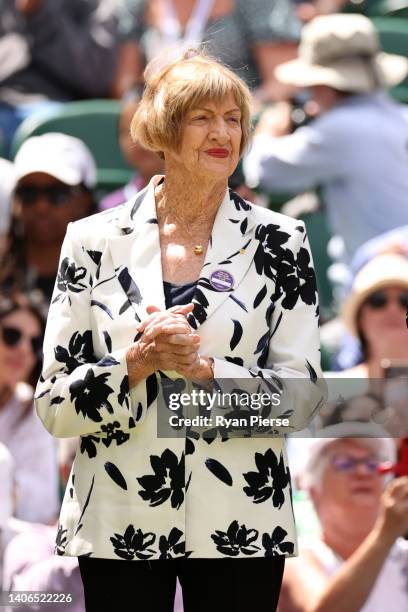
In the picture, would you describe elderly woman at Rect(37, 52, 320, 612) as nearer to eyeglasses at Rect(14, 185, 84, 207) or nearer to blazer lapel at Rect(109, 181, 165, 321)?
blazer lapel at Rect(109, 181, 165, 321)

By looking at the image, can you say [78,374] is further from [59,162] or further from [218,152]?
[59,162]

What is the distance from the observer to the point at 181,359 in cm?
233

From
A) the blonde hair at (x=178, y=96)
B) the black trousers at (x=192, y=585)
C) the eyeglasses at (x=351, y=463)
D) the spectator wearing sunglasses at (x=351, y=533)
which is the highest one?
the blonde hair at (x=178, y=96)

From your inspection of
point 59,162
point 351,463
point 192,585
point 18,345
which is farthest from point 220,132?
point 59,162

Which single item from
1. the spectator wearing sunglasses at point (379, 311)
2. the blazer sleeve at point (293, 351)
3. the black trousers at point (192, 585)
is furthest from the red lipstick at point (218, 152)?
the spectator wearing sunglasses at point (379, 311)

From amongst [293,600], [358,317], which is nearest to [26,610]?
[293,600]

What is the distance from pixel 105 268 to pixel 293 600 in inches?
55.5

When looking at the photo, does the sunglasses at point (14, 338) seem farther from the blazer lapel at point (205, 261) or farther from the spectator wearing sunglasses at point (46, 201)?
the blazer lapel at point (205, 261)

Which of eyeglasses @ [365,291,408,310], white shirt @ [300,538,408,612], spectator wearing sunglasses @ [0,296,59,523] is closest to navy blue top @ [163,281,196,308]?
white shirt @ [300,538,408,612]

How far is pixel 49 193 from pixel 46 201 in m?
0.03

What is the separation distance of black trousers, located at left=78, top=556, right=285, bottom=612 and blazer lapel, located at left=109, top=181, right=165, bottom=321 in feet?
1.47

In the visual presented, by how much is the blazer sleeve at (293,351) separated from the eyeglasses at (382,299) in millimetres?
1956

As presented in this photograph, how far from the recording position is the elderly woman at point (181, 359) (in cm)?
235

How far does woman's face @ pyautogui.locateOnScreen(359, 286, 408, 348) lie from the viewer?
4.36 metres
